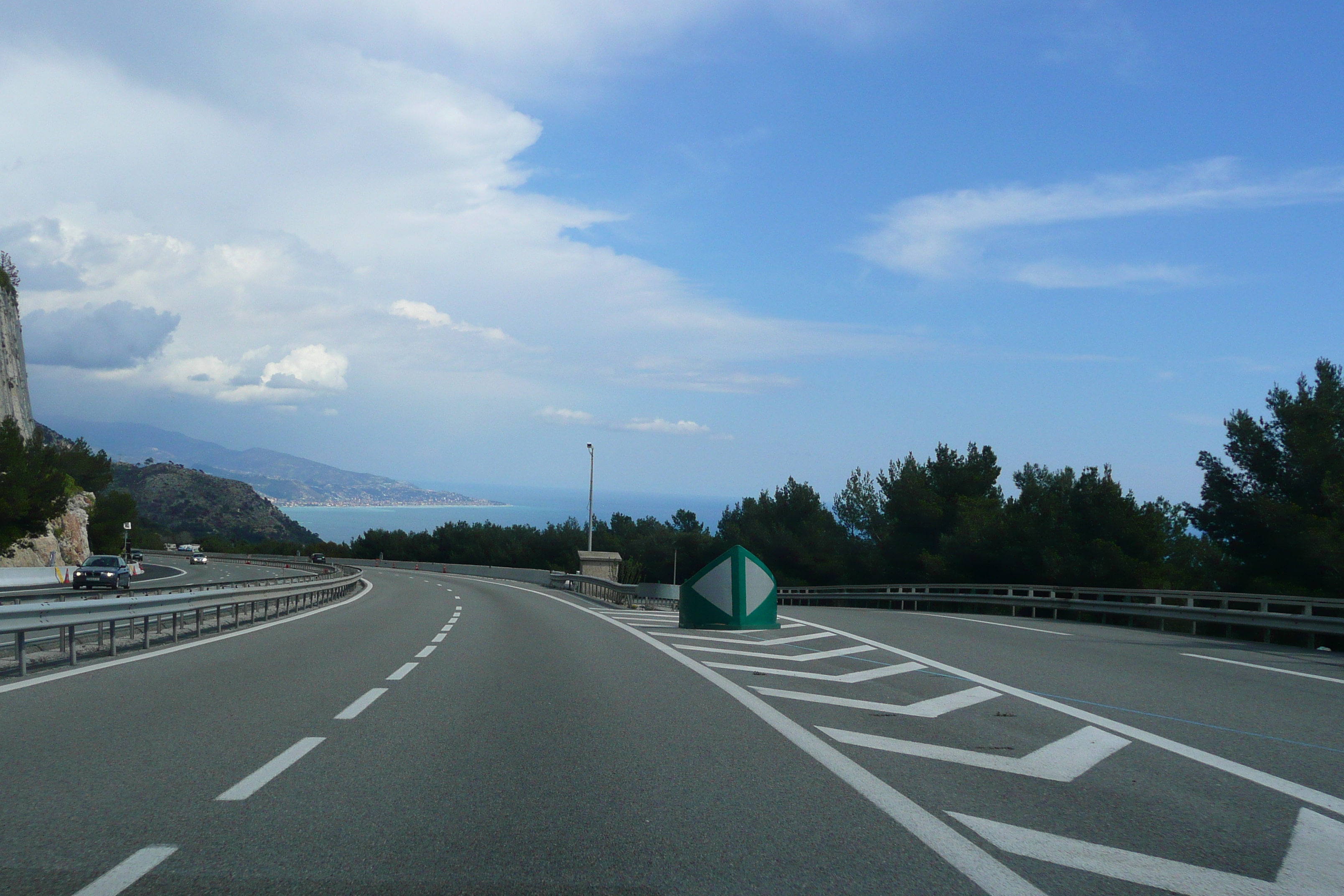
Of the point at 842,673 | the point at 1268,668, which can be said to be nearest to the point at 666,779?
the point at 842,673

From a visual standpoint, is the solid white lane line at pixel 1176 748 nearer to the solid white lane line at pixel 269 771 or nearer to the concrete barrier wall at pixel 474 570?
the solid white lane line at pixel 269 771

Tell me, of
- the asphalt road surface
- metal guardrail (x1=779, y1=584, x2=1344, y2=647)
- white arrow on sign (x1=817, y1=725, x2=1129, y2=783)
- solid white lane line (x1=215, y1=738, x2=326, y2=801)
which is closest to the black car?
the asphalt road surface

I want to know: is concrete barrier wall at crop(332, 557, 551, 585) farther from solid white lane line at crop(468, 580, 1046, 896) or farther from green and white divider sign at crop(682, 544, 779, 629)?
solid white lane line at crop(468, 580, 1046, 896)

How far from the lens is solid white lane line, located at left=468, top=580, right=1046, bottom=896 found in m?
4.12

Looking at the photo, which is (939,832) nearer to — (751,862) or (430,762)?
(751,862)

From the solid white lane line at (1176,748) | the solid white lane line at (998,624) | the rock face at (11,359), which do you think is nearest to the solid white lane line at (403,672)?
the solid white lane line at (1176,748)

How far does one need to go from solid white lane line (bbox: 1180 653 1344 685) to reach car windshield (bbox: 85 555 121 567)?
39442 mm

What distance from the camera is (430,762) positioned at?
20.7 feet

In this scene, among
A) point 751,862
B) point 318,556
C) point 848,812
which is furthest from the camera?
point 318,556

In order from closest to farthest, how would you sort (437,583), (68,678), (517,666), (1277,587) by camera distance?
1. (68,678)
2. (517,666)
3. (1277,587)
4. (437,583)

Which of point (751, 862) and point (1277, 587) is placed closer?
point (751, 862)

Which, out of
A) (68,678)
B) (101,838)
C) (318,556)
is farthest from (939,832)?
(318,556)

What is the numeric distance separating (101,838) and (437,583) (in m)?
48.9

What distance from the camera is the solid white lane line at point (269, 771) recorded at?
5.40m
